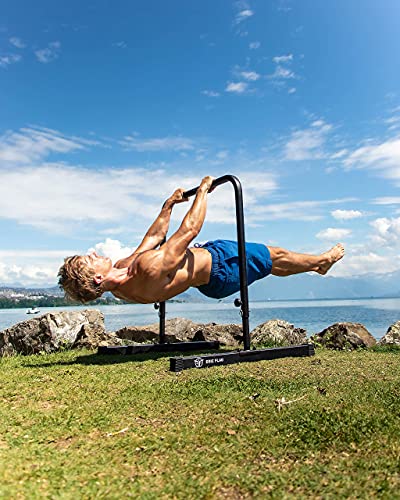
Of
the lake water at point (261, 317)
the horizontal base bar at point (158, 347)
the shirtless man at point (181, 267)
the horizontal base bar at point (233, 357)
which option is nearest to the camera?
the horizontal base bar at point (233, 357)

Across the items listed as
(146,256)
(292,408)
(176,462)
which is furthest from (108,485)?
(146,256)

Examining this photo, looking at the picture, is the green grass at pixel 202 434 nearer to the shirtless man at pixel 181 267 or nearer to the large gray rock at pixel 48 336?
the shirtless man at pixel 181 267

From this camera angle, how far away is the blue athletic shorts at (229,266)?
5770mm

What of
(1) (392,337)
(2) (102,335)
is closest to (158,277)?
(2) (102,335)

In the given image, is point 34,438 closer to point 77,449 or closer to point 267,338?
point 77,449

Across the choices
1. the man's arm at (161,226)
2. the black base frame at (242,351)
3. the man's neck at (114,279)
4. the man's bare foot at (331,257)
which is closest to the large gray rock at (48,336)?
the man's arm at (161,226)

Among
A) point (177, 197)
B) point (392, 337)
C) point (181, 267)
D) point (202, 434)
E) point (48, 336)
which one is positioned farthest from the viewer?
point (392, 337)

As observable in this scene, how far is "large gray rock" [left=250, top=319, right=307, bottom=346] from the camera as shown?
25.3 ft

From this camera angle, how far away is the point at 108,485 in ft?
7.48

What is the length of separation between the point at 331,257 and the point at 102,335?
3917 mm

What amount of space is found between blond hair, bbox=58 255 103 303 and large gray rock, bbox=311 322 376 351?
4.13 meters

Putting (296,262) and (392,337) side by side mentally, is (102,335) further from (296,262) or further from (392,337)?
(392,337)

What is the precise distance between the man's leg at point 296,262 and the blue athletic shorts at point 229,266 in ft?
0.37

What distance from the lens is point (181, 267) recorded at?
541 cm
